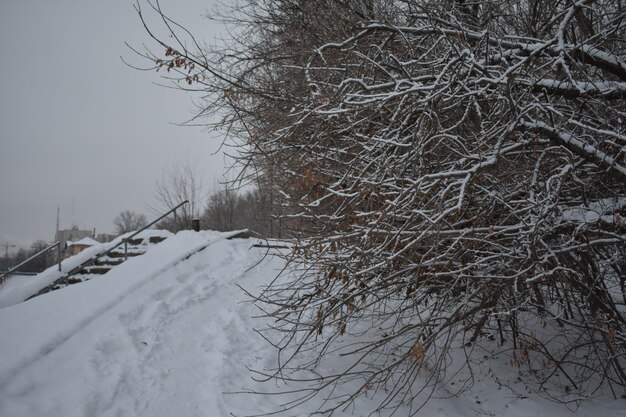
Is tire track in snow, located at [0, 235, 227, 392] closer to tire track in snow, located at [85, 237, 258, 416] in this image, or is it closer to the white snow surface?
tire track in snow, located at [85, 237, 258, 416]

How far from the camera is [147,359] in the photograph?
5328 mm

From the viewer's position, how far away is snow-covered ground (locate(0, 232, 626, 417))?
14.4 ft

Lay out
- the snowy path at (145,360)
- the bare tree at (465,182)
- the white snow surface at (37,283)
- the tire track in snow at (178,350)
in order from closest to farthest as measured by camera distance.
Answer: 1. the bare tree at (465,182)
2. the snowy path at (145,360)
3. the tire track in snow at (178,350)
4. the white snow surface at (37,283)

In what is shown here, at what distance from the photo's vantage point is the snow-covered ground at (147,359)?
173 inches

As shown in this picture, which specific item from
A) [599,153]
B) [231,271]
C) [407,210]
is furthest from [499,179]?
[231,271]

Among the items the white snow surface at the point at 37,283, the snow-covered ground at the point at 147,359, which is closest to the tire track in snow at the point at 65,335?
the snow-covered ground at the point at 147,359

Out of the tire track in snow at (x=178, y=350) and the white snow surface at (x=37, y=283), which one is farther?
the white snow surface at (x=37, y=283)

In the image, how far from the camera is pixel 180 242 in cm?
1036

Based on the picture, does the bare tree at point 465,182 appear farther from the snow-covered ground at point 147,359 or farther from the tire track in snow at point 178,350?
the tire track in snow at point 178,350

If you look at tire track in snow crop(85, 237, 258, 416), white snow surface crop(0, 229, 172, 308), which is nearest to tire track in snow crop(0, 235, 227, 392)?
tire track in snow crop(85, 237, 258, 416)

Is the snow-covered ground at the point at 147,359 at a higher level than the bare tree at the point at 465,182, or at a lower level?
lower

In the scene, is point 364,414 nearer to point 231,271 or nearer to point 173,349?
point 173,349

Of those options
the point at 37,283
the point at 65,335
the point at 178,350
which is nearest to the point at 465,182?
the point at 178,350

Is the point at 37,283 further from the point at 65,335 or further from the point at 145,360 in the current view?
the point at 145,360
